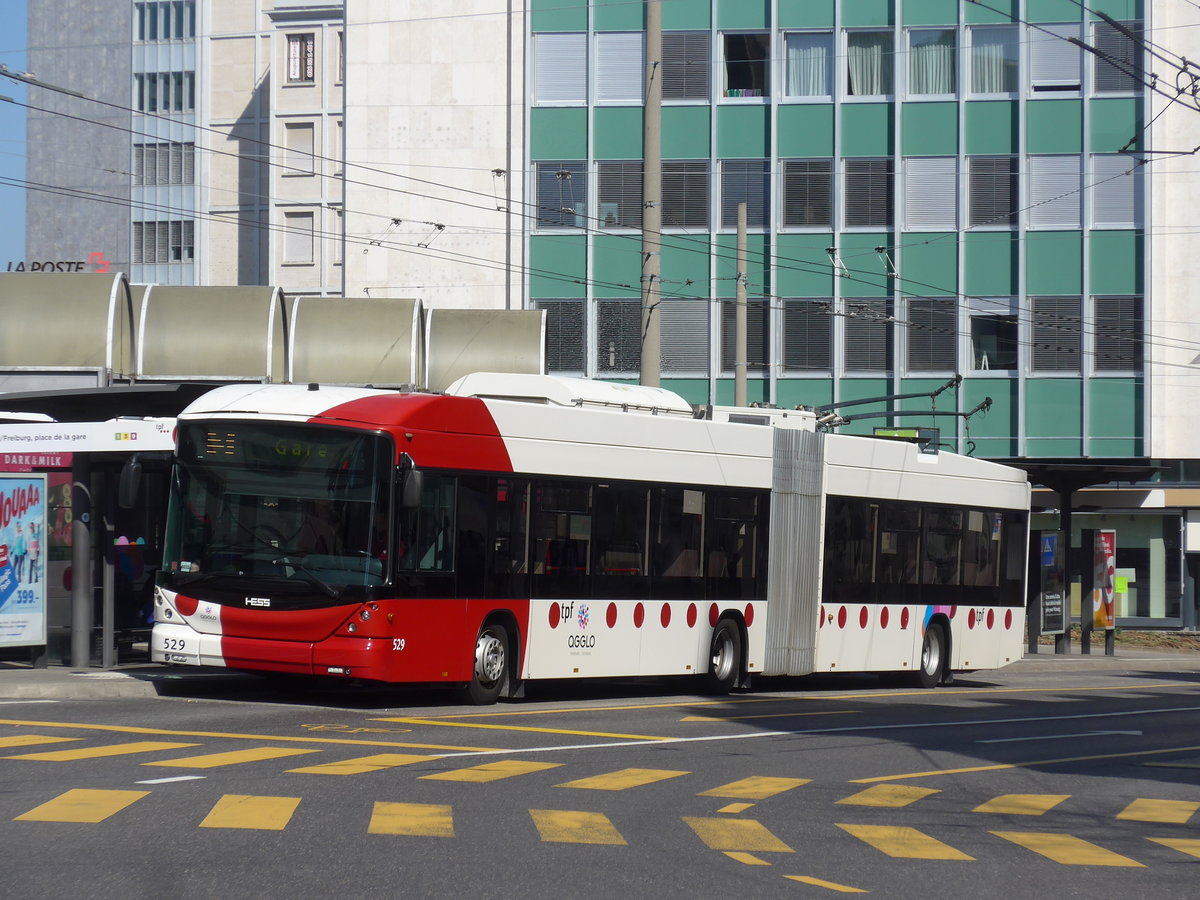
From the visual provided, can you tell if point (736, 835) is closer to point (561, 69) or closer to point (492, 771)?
point (492, 771)

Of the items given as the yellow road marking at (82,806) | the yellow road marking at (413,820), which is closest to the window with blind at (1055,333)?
the yellow road marking at (413,820)

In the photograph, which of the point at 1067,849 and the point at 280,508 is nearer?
the point at 1067,849

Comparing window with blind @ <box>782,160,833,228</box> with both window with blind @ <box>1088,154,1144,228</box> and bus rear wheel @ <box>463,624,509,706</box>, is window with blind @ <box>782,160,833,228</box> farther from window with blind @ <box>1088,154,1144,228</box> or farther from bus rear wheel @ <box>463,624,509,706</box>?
bus rear wheel @ <box>463,624,509,706</box>

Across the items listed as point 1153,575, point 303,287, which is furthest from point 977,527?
point 303,287

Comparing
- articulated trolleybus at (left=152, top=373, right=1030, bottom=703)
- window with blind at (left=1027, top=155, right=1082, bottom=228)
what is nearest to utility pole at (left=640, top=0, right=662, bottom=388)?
articulated trolleybus at (left=152, top=373, right=1030, bottom=703)

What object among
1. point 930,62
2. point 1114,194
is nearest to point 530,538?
point 1114,194

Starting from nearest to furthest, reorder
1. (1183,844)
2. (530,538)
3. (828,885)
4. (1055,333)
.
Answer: (828,885) → (1183,844) → (530,538) → (1055,333)

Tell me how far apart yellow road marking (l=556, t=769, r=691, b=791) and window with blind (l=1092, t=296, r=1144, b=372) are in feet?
110

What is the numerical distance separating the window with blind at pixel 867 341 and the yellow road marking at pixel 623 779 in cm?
3230

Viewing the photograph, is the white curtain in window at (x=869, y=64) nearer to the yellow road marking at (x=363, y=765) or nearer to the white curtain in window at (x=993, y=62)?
the white curtain in window at (x=993, y=62)

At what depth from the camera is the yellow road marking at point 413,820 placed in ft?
28.8

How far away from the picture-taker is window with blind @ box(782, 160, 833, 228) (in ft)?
143

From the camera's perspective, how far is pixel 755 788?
11.4m

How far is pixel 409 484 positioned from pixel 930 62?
31.9m
